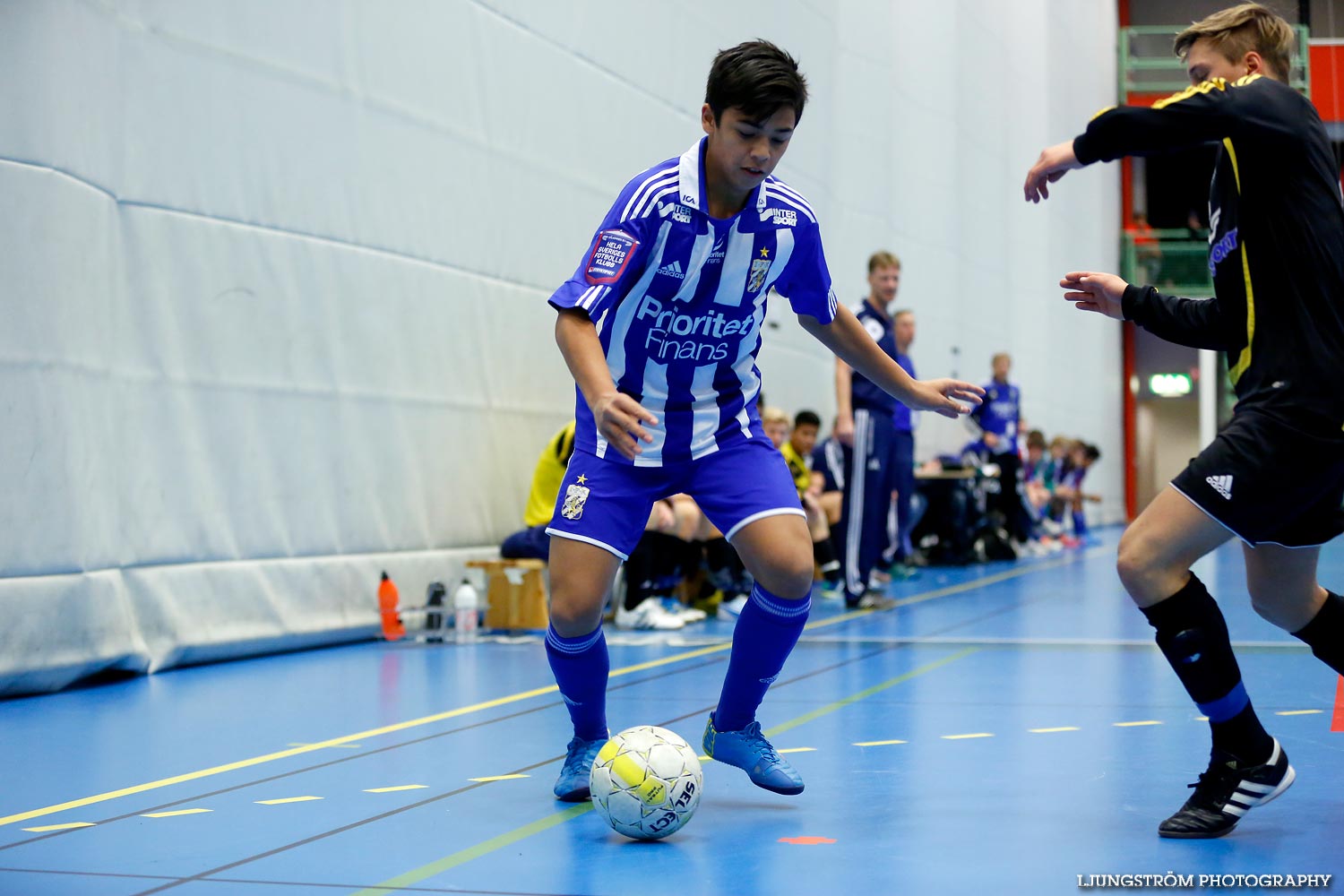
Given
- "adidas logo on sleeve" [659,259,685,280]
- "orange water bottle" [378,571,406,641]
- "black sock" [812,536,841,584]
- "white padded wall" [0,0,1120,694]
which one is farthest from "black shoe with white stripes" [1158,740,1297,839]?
"black sock" [812,536,841,584]

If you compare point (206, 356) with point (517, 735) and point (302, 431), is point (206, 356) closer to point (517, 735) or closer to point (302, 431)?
point (302, 431)

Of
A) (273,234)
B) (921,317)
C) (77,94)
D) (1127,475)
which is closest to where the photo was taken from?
(77,94)

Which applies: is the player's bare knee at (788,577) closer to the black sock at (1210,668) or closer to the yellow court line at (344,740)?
the black sock at (1210,668)

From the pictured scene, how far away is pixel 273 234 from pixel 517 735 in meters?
3.61

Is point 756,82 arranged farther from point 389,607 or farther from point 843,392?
point 843,392

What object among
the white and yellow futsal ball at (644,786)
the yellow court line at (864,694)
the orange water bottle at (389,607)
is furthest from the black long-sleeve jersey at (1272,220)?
the orange water bottle at (389,607)

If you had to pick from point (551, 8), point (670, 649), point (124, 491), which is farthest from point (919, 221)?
point (124, 491)

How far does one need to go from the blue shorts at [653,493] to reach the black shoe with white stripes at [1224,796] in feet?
3.77

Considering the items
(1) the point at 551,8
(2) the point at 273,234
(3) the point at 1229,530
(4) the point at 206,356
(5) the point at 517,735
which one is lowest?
(5) the point at 517,735

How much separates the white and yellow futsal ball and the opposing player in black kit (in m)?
1.09

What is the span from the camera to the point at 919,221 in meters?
18.2

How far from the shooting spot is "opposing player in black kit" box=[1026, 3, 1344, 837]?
3.08 m

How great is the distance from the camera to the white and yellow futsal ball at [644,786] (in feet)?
10.4

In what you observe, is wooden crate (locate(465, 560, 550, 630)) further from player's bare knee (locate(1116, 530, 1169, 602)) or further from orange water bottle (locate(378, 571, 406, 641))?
player's bare knee (locate(1116, 530, 1169, 602))
